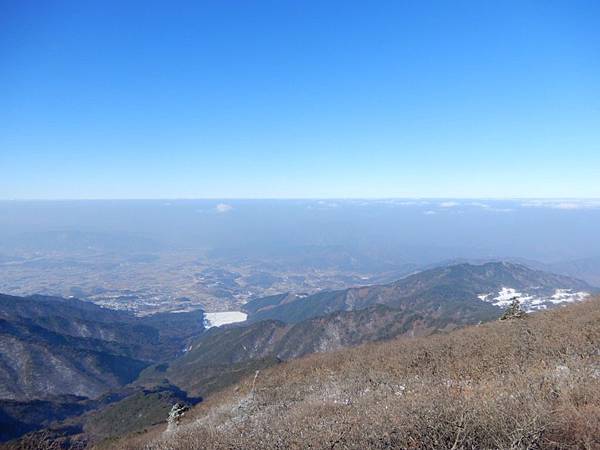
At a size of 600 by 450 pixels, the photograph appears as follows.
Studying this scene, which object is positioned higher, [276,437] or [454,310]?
[276,437]

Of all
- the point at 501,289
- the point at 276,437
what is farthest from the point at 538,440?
the point at 501,289

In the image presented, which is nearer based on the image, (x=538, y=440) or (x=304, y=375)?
(x=538, y=440)

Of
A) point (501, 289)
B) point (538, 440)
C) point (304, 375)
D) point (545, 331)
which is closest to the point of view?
point (538, 440)

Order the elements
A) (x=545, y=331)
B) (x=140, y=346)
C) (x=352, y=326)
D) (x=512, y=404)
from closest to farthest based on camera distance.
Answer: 1. (x=512, y=404)
2. (x=545, y=331)
3. (x=352, y=326)
4. (x=140, y=346)

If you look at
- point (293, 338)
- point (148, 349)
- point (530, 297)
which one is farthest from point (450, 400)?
point (530, 297)

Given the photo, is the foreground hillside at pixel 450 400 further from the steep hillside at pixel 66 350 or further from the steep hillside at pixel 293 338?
the steep hillside at pixel 66 350

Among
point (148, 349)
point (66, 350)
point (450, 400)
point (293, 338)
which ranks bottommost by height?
point (148, 349)

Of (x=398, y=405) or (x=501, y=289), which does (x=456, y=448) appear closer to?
(x=398, y=405)

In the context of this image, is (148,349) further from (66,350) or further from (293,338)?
(293,338)

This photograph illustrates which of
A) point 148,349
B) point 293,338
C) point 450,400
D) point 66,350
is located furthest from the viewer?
point 148,349
